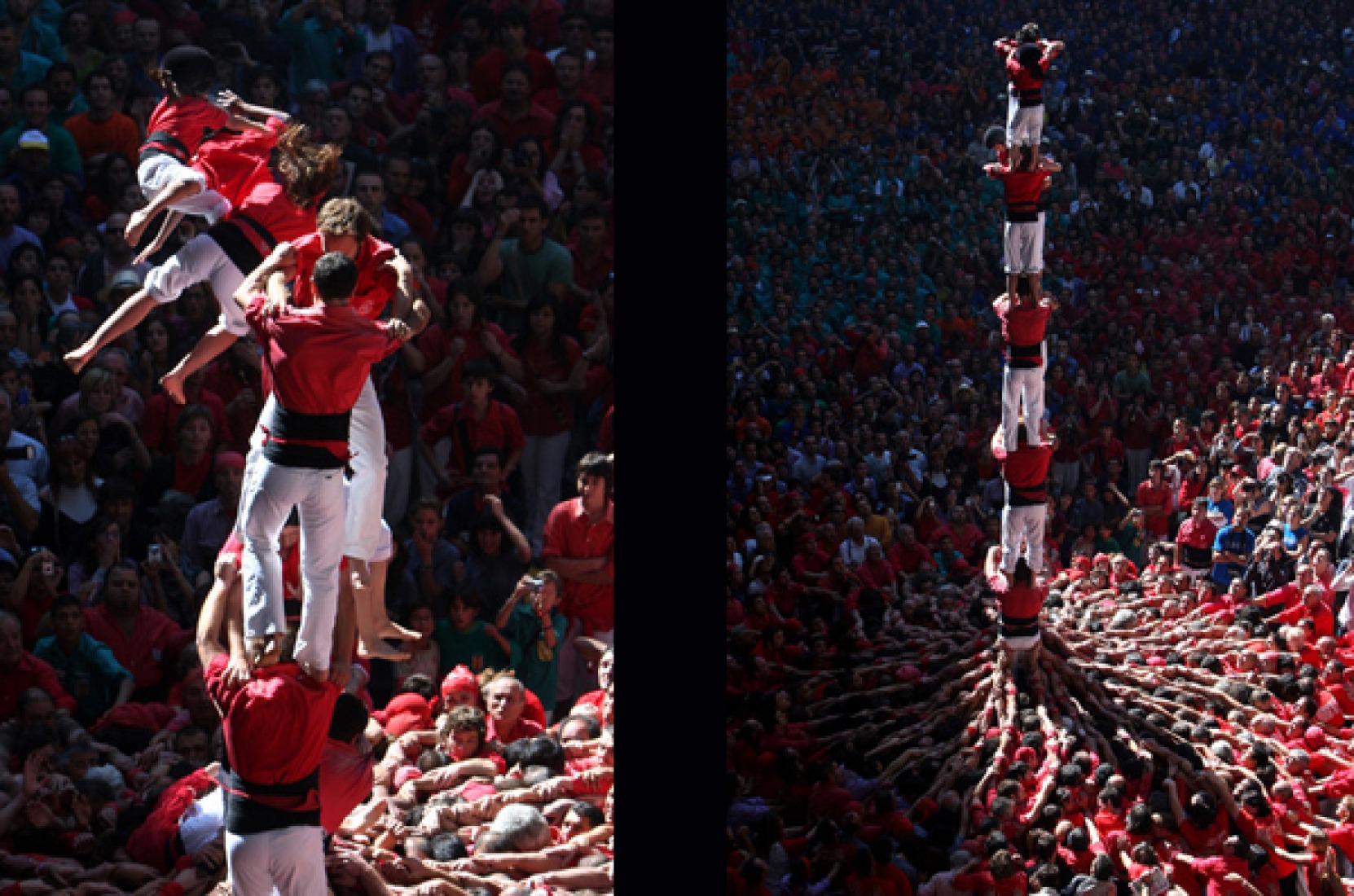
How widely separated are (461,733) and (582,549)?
1.23m

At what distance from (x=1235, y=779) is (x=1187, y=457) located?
157 inches

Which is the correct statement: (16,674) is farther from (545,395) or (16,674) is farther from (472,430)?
(545,395)

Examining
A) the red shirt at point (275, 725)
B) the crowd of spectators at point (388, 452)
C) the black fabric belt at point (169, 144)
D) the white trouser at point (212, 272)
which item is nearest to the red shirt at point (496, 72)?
the crowd of spectators at point (388, 452)

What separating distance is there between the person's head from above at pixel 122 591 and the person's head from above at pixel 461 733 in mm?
1794

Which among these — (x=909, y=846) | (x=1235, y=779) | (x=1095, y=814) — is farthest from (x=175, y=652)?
(x=1235, y=779)

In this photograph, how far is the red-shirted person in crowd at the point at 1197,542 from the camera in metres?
13.9

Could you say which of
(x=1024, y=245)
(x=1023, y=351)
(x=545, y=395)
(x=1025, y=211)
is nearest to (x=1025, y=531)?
(x=1023, y=351)

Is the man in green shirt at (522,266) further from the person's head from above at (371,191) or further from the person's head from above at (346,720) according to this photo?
the person's head from above at (346,720)

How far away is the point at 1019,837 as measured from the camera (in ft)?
36.6

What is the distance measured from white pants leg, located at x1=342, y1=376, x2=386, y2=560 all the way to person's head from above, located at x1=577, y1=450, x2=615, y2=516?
7.97ft

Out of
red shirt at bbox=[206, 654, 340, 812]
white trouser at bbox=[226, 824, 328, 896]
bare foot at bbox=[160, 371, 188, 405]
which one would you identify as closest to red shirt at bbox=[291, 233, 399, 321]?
bare foot at bbox=[160, 371, 188, 405]

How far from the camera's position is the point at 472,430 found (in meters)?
10.2

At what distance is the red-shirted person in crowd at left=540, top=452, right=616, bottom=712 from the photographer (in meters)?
9.73

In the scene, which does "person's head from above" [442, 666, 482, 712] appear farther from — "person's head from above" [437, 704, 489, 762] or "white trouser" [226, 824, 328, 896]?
"white trouser" [226, 824, 328, 896]
